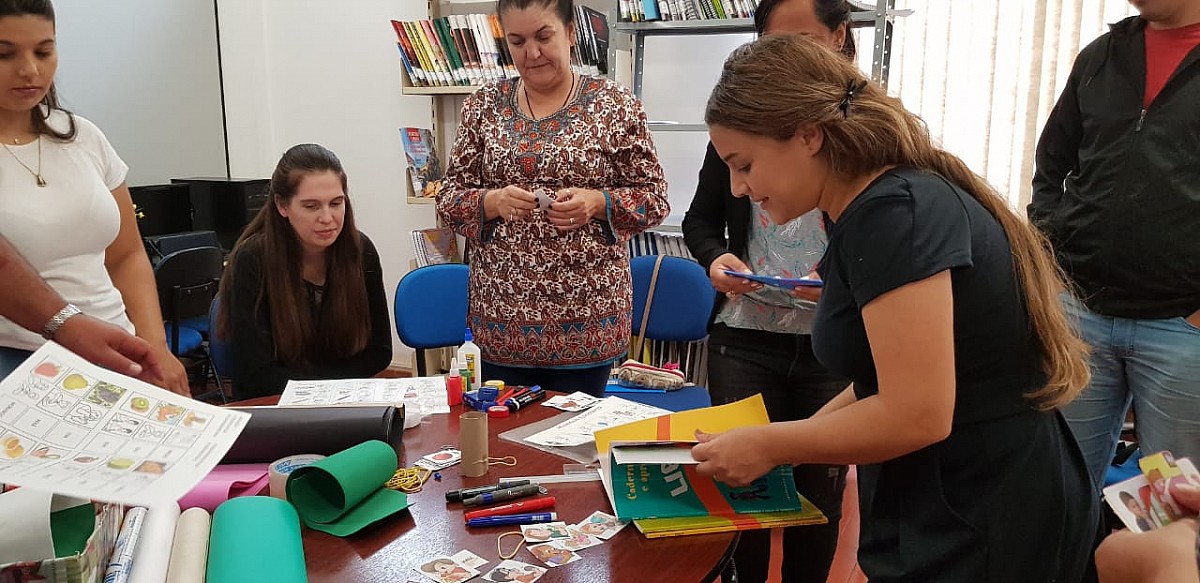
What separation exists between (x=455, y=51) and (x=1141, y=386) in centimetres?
293

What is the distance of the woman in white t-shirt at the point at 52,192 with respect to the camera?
5.34 ft

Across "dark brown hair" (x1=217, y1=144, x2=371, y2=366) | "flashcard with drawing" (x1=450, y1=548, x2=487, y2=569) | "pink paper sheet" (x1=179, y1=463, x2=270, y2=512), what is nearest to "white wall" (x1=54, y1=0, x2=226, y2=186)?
"dark brown hair" (x1=217, y1=144, x2=371, y2=366)

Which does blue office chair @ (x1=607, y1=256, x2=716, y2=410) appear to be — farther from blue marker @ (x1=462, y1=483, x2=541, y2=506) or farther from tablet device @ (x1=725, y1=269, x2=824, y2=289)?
blue marker @ (x1=462, y1=483, x2=541, y2=506)

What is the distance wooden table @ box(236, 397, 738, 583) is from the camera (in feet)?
3.60

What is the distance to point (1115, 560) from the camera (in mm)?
1139

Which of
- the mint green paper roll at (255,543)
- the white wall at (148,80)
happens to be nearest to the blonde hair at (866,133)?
the mint green paper roll at (255,543)

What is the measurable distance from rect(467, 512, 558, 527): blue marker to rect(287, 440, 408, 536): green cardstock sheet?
4.9 inches

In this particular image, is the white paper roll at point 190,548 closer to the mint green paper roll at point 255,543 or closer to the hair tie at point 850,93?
the mint green paper roll at point 255,543

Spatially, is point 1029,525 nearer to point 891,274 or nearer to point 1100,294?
point 891,274

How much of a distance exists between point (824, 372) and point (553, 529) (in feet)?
2.57

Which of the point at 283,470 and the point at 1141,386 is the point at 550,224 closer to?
the point at 283,470

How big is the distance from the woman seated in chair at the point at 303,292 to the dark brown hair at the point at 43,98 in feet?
1.80

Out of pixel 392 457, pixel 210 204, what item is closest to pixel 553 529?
pixel 392 457

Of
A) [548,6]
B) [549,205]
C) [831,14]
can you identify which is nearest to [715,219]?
[549,205]
